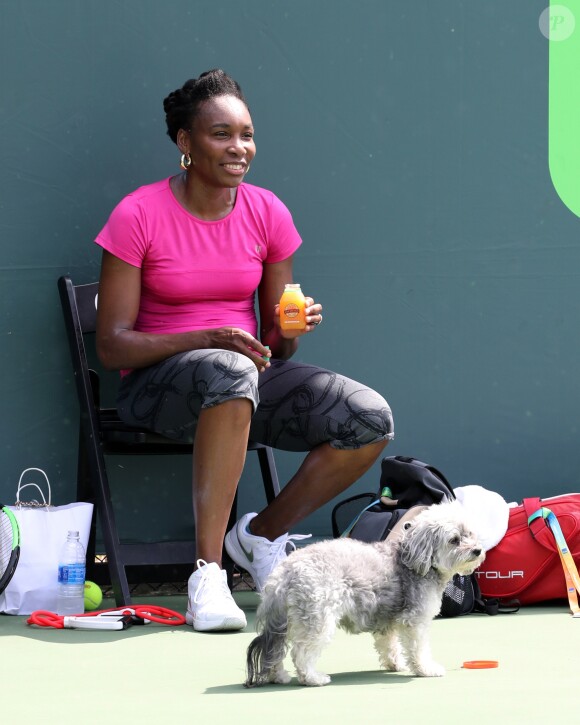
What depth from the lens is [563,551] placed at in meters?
3.92

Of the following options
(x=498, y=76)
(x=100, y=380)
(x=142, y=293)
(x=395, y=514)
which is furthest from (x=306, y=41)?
(x=395, y=514)

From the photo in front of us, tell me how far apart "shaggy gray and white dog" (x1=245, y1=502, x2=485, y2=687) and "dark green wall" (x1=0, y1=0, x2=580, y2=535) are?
61.3 inches

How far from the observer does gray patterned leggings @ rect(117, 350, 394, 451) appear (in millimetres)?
3736

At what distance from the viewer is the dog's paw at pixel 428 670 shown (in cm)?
291

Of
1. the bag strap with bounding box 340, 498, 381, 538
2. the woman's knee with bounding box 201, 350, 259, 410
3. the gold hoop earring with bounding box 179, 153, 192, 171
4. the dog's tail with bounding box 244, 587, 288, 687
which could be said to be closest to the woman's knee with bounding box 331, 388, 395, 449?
the bag strap with bounding box 340, 498, 381, 538

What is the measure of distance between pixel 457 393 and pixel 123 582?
4.82ft

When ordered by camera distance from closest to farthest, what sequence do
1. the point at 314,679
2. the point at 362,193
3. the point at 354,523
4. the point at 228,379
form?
the point at 314,679, the point at 228,379, the point at 354,523, the point at 362,193

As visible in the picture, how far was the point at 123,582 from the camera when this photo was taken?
391cm

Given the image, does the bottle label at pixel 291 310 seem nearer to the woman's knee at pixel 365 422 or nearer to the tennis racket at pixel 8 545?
the woman's knee at pixel 365 422

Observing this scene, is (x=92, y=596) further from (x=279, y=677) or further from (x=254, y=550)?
(x=279, y=677)

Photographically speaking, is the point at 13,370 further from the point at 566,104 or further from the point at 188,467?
the point at 566,104

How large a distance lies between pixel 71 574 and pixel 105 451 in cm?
46

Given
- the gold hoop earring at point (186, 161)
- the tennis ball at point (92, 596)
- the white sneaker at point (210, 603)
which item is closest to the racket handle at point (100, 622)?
the white sneaker at point (210, 603)

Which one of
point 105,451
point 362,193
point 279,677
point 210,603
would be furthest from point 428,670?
point 362,193
